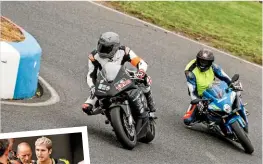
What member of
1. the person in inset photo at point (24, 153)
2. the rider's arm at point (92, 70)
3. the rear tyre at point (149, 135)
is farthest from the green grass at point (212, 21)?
the person in inset photo at point (24, 153)

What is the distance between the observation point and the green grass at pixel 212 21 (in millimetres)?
19719

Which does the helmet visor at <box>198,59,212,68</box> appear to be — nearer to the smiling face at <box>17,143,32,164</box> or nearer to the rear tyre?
the rear tyre

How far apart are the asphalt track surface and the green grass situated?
39.2 inches

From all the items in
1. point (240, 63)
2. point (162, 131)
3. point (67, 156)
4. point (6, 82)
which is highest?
point (67, 156)

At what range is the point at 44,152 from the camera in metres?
4.01

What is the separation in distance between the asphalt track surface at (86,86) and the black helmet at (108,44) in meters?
1.29

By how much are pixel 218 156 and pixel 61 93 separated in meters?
3.30

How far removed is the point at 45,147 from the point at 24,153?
Result: 0.16m

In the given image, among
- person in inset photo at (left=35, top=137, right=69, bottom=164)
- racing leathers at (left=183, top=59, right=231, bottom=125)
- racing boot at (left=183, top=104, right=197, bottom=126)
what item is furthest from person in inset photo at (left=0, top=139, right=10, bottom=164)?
racing boot at (left=183, top=104, right=197, bottom=126)

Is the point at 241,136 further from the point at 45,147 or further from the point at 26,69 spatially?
the point at 45,147

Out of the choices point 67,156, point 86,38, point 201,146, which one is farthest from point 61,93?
point 67,156

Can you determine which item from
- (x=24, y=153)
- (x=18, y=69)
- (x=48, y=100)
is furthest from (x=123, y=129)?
(x=24, y=153)

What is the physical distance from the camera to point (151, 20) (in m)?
20.0

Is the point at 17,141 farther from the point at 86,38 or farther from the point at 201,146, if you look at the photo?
the point at 86,38
